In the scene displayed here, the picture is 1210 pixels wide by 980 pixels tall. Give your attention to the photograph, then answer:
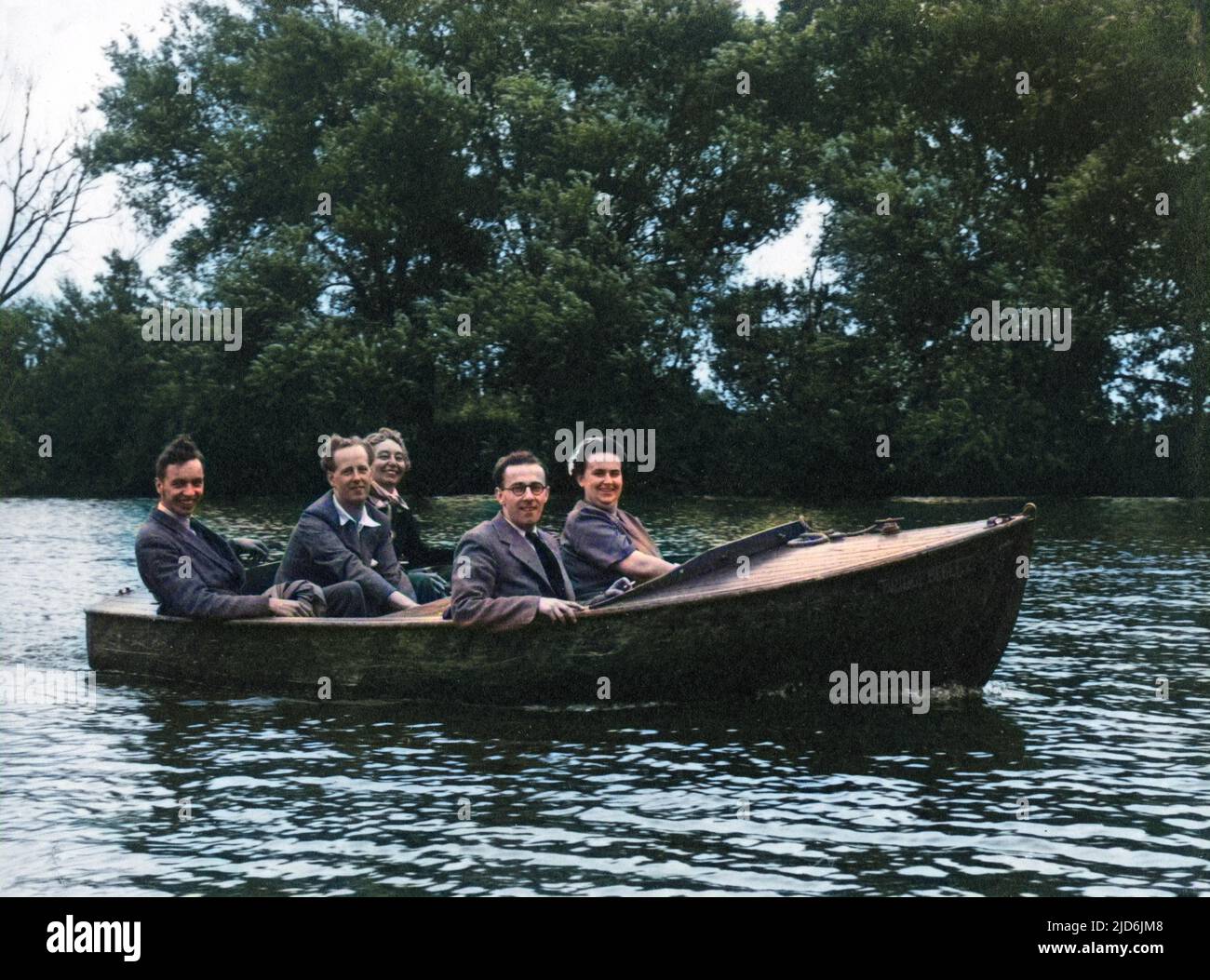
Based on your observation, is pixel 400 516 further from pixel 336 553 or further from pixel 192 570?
pixel 192 570

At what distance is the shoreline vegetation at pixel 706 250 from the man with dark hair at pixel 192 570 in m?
20.6

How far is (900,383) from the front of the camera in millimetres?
31344

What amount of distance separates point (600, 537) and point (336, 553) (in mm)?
1882

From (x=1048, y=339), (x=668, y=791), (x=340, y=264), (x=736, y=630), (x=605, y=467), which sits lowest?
(x=668, y=791)

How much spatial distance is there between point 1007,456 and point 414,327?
1196 cm

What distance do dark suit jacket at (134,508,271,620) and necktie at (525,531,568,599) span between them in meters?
1.94

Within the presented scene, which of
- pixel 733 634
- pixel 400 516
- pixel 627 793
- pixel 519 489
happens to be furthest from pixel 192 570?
pixel 627 793

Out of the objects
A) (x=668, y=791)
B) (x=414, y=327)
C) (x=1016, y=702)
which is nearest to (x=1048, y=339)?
(x=414, y=327)

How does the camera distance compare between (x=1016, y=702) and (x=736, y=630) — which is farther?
(x=1016, y=702)

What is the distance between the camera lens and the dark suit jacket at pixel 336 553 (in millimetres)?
10688

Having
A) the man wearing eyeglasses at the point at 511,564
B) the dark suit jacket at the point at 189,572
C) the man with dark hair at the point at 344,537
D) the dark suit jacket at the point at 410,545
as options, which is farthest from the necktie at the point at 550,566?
the dark suit jacket at the point at 410,545

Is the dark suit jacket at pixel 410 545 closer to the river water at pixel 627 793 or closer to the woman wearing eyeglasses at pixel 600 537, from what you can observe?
the river water at pixel 627 793
